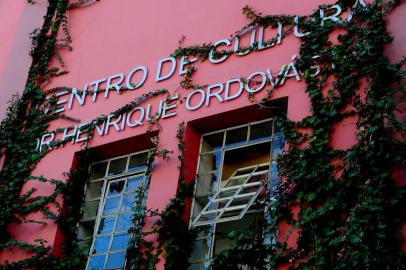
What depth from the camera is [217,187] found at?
9578 mm

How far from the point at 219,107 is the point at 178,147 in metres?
0.72

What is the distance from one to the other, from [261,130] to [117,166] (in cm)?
225

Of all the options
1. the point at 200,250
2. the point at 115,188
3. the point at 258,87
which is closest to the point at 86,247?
the point at 115,188

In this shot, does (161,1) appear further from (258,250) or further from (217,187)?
(258,250)

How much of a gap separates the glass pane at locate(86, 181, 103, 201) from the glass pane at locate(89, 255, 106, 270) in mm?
1033

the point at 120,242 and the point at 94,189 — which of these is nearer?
the point at 120,242

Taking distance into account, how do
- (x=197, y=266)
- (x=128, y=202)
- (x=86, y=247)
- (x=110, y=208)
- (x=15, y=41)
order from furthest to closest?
(x=15, y=41) < (x=110, y=208) < (x=128, y=202) < (x=86, y=247) < (x=197, y=266)

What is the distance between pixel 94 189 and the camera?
10.7 m

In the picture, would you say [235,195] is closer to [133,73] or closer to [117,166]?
[117,166]

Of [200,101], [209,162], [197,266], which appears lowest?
[197,266]

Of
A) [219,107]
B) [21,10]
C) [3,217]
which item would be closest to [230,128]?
[219,107]

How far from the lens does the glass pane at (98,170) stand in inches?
425

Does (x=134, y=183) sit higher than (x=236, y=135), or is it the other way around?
(x=236, y=135)

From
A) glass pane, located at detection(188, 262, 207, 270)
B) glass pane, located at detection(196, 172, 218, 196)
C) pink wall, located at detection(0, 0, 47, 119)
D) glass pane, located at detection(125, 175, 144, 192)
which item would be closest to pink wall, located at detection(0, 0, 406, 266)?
pink wall, located at detection(0, 0, 47, 119)
